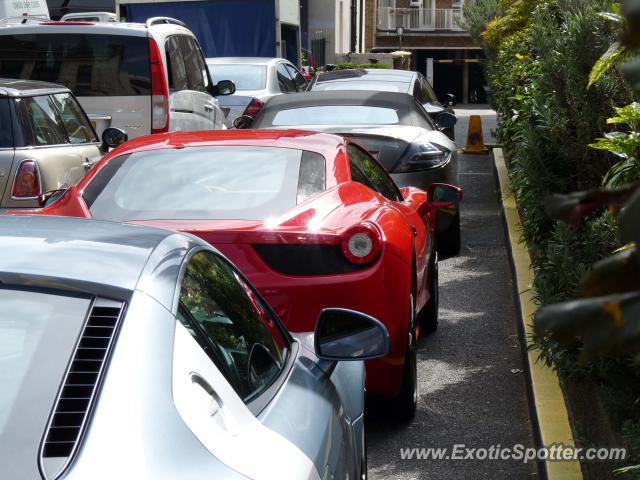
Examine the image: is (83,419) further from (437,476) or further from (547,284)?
(547,284)

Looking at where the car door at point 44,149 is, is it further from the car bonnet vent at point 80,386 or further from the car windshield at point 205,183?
the car bonnet vent at point 80,386

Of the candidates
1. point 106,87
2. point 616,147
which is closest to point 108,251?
point 616,147

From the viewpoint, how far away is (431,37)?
64.2 m

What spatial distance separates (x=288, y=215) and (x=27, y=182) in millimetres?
4261

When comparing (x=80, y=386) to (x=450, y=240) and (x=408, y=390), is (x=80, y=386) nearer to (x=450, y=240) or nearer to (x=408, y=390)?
(x=408, y=390)

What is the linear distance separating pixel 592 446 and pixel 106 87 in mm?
9161

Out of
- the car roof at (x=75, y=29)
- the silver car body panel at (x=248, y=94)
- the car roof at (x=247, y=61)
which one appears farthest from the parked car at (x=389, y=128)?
the car roof at (x=247, y=61)

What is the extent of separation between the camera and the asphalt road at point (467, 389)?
18.0ft

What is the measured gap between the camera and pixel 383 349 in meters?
3.58

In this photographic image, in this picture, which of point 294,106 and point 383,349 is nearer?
point 383,349

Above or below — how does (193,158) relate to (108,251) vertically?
below

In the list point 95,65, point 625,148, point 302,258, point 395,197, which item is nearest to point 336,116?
point 395,197

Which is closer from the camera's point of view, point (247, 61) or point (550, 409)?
point (550, 409)

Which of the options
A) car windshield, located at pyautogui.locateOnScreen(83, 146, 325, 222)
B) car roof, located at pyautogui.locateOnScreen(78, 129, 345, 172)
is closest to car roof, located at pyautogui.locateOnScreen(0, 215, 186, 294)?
car windshield, located at pyautogui.locateOnScreen(83, 146, 325, 222)
